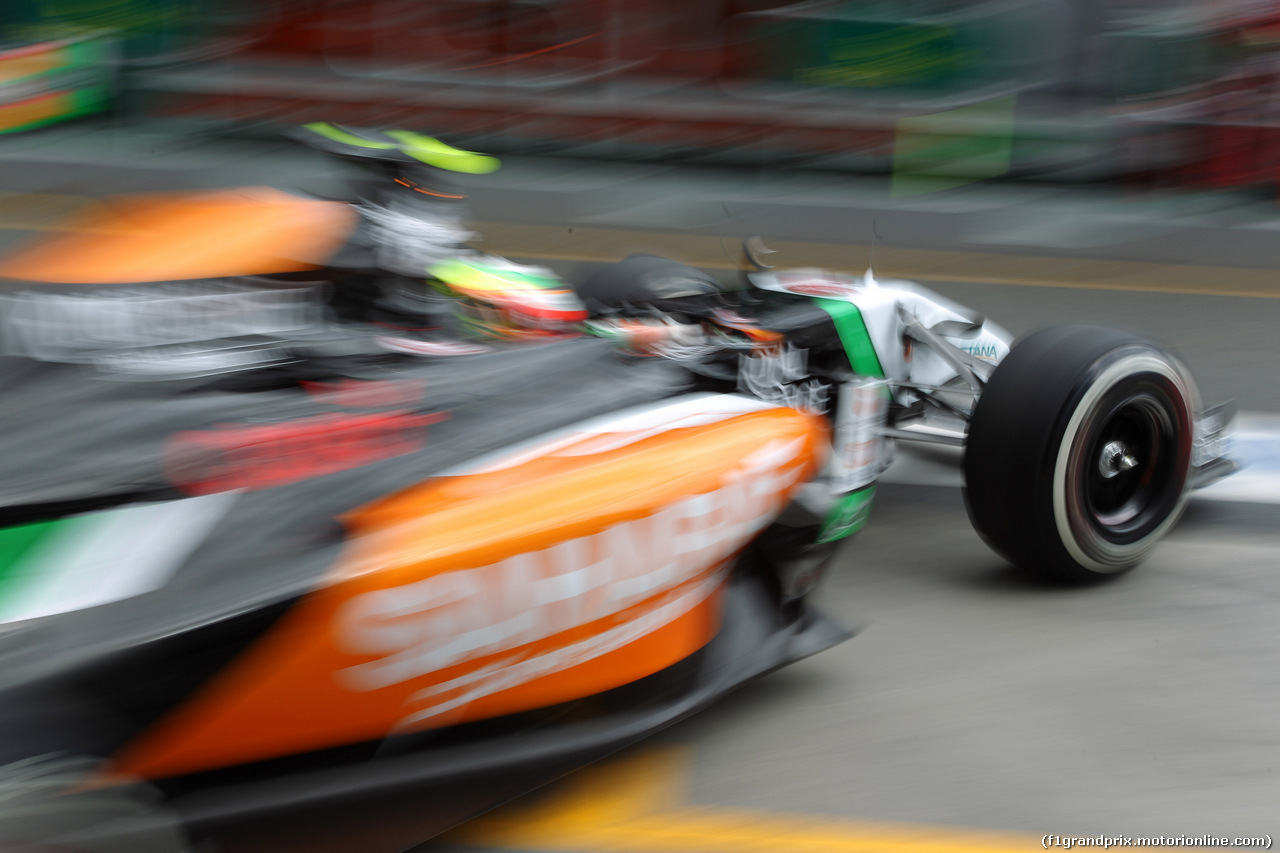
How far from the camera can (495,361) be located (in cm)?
254

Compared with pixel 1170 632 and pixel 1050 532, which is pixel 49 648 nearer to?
pixel 1050 532

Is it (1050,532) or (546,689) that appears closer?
(546,689)

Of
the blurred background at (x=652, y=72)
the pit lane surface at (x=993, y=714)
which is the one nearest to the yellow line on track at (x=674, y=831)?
the pit lane surface at (x=993, y=714)

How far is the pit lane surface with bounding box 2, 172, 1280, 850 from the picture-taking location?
93.6 inches

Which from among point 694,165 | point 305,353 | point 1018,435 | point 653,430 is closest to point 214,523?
point 305,353

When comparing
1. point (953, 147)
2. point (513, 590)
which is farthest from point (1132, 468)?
point (953, 147)

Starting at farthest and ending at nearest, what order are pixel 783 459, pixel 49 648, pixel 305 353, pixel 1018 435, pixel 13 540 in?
pixel 1018 435
pixel 783 459
pixel 305 353
pixel 13 540
pixel 49 648

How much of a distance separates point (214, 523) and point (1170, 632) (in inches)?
93.3

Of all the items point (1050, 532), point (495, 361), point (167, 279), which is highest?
point (167, 279)

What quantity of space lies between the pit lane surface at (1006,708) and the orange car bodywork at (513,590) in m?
0.27

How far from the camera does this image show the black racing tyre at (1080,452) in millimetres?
3107

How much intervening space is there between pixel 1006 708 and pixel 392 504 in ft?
4.92

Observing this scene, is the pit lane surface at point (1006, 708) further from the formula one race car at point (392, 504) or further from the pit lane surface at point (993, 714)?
the formula one race car at point (392, 504)

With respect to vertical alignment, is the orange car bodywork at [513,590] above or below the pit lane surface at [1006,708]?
above
